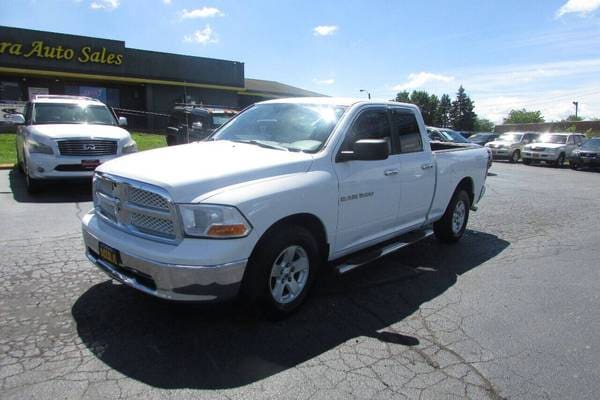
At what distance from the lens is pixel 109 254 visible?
3660 mm

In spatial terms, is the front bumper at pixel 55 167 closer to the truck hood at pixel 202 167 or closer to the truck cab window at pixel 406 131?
the truck hood at pixel 202 167

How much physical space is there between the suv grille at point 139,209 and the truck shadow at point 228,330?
31.2 inches

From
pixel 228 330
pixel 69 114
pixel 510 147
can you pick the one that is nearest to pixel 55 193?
pixel 69 114

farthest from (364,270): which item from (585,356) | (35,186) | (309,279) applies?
(35,186)

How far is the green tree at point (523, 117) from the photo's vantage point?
12325 cm

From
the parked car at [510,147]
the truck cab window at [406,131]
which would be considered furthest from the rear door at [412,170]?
the parked car at [510,147]

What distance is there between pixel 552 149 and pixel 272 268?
77.8 ft

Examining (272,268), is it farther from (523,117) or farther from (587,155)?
(523,117)

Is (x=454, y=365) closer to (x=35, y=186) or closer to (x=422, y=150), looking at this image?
(x=422, y=150)

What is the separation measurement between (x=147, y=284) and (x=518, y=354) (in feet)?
9.43

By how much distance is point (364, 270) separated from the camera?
5.35m

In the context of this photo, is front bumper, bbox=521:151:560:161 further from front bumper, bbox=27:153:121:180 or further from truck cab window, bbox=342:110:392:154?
front bumper, bbox=27:153:121:180

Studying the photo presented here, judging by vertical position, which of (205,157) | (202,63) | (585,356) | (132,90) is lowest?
(585,356)

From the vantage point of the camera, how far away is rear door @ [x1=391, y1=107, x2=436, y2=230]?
16.8 ft
